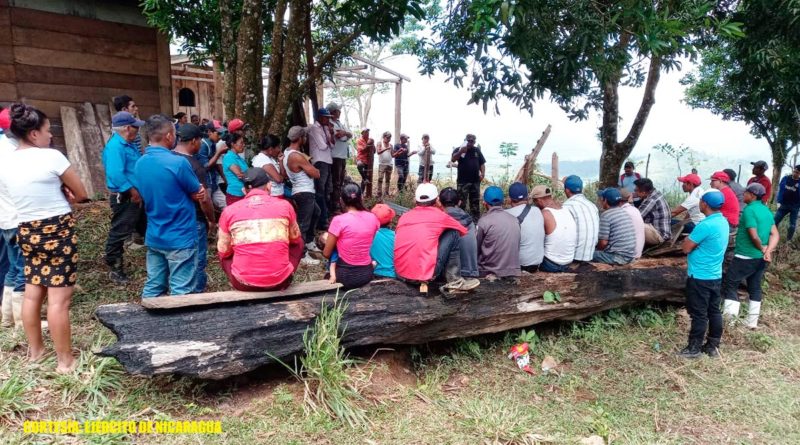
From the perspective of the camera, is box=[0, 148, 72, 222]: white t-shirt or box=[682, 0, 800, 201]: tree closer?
box=[0, 148, 72, 222]: white t-shirt

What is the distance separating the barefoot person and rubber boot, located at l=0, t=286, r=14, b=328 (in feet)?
2.80

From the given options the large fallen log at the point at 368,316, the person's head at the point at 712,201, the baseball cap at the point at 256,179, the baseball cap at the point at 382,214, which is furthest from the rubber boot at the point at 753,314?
the baseball cap at the point at 256,179

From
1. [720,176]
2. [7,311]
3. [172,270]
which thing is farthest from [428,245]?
[720,176]

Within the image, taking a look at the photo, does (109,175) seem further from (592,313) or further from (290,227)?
(592,313)

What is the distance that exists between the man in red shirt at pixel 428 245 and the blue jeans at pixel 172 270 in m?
1.69

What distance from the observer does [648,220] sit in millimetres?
6148

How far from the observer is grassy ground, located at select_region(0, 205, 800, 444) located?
309 centimetres

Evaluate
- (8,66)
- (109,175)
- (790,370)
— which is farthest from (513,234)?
(8,66)

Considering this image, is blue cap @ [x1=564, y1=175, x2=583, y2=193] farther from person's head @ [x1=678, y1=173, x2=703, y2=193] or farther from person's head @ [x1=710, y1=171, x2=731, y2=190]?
person's head @ [x1=678, y1=173, x2=703, y2=193]

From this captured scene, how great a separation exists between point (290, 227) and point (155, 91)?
6191mm

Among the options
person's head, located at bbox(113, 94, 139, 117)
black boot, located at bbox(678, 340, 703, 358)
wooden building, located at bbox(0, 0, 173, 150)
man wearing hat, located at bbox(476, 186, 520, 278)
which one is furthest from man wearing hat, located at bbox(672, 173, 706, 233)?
wooden building, located at bbox(0, 0, 173, 150)

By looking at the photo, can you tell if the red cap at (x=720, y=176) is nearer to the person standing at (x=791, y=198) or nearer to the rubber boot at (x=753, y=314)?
the rubber boot at (x=753, y=314)

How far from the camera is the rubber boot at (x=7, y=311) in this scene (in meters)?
3.87

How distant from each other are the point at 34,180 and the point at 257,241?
4.74 feet
